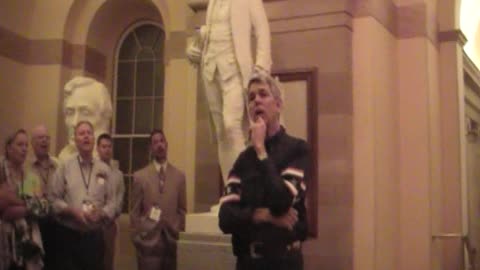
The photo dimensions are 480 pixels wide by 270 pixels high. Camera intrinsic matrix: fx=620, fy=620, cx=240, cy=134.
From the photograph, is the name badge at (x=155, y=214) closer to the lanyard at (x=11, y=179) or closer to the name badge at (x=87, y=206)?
the name badge at (x=87, y=206)

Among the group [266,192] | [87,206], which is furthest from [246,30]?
[266,192]

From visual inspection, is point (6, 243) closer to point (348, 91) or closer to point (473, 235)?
point (348, 91)

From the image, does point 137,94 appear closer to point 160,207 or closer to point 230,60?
point 160,207

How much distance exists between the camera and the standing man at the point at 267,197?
2559 mm

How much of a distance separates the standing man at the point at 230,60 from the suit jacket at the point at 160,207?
1.81 ft

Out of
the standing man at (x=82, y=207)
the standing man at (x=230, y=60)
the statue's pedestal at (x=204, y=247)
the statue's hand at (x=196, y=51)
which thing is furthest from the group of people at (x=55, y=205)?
the statue's hand at (x=196, y=51)

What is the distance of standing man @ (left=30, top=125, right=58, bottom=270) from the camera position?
5.12 m

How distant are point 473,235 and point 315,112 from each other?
5.07 metres

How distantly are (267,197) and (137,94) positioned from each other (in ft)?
25.3

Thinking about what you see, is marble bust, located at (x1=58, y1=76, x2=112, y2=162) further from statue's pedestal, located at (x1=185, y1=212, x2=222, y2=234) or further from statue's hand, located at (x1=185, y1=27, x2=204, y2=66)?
statue's pedestal, located at (x1=185, y1=212, x2=222, y2=234)

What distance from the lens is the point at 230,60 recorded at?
562 cm

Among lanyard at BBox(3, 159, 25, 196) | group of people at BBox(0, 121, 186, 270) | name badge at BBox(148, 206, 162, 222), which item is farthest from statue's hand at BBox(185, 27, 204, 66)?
lanyard at BBox(3, 159, 25, 196)

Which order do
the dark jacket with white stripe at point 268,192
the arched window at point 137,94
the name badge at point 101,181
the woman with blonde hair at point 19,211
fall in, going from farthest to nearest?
the arched window at point 137,94, the name badge at point 101,181, the woman with blonde hair at point 19,211, the dark jacket with white stripe at point 268,192

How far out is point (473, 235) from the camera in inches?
414
